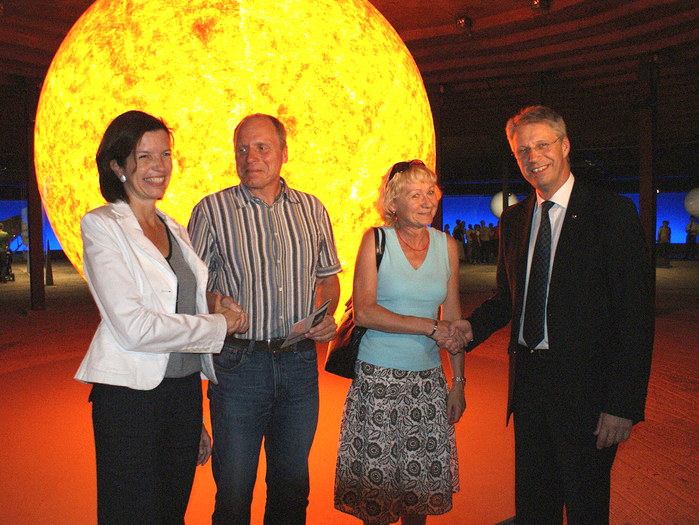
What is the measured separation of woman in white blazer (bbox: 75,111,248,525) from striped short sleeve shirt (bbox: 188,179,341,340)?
216 mm

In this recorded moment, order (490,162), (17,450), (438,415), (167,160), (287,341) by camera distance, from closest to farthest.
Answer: (167,160) < (287,341) < (438,415) < (17,450) < (490,162)

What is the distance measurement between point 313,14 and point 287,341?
1.85 metres

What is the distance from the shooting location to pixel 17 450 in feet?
12.1

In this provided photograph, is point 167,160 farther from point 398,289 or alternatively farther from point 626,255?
point 626,255

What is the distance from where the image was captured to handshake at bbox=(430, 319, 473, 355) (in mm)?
2379

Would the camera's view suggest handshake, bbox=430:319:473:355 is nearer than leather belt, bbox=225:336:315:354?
No

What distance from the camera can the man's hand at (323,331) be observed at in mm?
2287

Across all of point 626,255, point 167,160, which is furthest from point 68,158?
point 626,255

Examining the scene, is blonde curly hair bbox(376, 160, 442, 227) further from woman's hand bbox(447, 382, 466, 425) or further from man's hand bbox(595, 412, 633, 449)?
man's hand bbox(595, 412, 633, 449)

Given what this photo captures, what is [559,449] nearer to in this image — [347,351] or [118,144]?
[347,351]

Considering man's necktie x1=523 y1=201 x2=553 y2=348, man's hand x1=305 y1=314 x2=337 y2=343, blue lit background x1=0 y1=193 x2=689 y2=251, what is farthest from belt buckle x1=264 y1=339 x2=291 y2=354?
blue lit background x1=0 y1=193 x2=689 y2=251

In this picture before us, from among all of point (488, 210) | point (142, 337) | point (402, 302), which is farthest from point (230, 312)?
point (488, 210)

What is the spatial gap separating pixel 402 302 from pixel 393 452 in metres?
0.62

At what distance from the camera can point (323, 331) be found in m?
2.32
